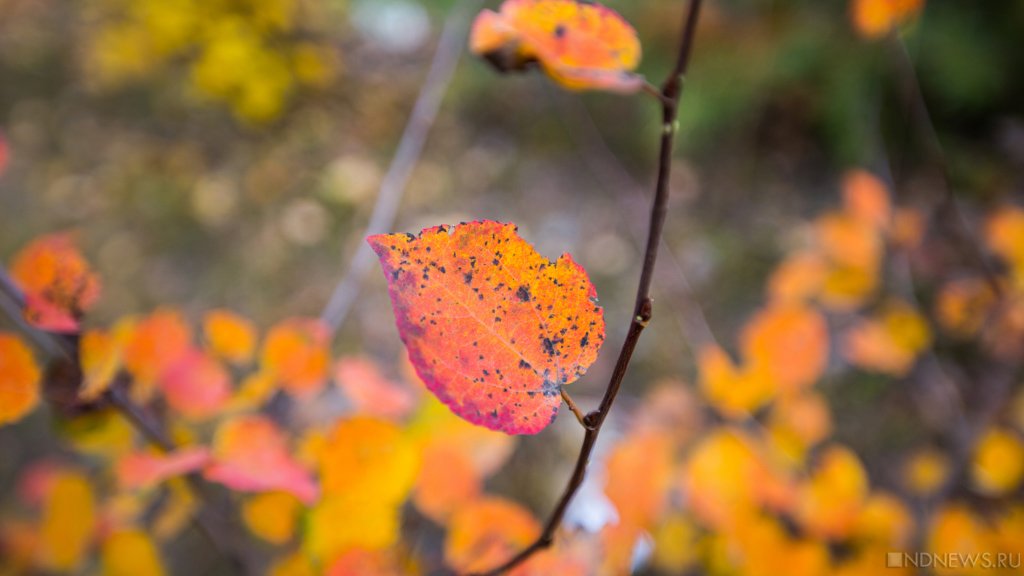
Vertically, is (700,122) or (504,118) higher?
(700,122)

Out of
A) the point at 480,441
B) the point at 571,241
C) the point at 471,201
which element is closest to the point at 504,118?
the point at 471,201

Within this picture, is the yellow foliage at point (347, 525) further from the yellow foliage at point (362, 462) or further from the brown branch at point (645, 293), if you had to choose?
the brown branch at point (645, 293)

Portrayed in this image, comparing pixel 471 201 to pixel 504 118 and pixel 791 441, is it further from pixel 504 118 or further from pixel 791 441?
pixel 791 441

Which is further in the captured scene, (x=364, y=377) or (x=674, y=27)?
(x=674, y=27)

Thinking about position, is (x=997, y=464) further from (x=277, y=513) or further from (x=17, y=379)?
(x=17, y=379)

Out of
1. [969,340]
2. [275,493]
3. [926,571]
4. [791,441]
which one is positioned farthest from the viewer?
[969,340]

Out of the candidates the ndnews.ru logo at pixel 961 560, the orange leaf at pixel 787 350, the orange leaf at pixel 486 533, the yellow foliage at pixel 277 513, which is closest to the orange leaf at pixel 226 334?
the yellow foliage at pixel 277 513

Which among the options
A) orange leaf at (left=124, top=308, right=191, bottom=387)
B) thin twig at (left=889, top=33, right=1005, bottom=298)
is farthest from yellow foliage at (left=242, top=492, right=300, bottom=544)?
thin twig at (left=889, top=33, right=1005, bottom=298)

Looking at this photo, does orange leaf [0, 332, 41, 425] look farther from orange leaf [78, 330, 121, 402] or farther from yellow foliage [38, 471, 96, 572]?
yellow foliage [38, 471, 96, 572]
